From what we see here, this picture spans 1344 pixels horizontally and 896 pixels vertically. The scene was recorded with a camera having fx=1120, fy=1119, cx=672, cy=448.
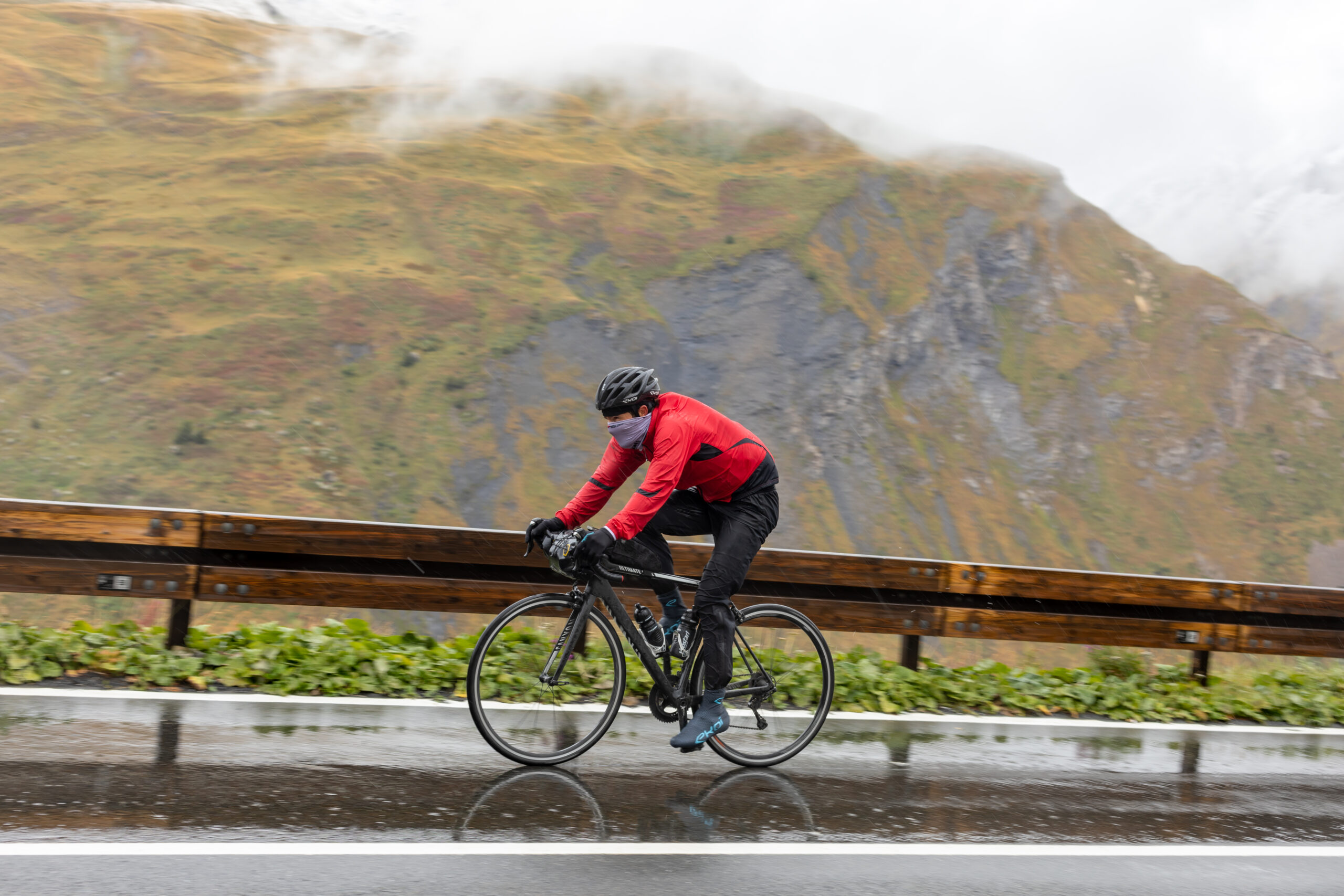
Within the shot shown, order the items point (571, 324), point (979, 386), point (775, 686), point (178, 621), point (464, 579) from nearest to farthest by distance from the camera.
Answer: point (775, 686) < point (178, 621) < point (464, 579) < point (571, 324) < point (979, 386)

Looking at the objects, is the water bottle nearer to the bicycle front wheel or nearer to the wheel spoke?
the bicycle front wheel

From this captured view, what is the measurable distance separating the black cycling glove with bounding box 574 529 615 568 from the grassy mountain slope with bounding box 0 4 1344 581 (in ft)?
194

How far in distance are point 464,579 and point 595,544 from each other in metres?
2.07

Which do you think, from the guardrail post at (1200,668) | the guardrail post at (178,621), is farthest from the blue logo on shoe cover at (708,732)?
the guardrail post at (1200,668)

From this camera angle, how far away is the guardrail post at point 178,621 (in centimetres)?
628

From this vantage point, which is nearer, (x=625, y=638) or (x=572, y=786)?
(x=572, y=786)

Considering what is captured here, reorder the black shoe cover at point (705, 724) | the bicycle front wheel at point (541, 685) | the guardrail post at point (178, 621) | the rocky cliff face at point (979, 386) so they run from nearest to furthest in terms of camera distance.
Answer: the bicycle front wheel at point (541, 685), the black shoe cover at point (705, 724), the guardrail post at point (178, 621), the rocky cliff face at point (979, 386)

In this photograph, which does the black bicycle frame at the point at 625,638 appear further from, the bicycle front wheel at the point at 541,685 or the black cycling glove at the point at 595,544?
the black cycling glove at the point at 595,544

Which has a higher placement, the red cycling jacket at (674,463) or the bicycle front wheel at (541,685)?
the red cycling jacket at (674,463)

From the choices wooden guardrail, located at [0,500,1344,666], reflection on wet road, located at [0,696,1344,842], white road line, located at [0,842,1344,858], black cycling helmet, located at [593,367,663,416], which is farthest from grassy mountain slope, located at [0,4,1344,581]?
white road line, located at [0,842,1344,858]

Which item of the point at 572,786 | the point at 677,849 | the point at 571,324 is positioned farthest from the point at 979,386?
the point at 677,849

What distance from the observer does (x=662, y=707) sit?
5.36 m

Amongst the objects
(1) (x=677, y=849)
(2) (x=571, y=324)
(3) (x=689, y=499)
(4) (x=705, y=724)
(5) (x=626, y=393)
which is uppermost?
(2) (x=571, y=324)

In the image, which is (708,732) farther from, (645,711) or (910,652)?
(910,652)
